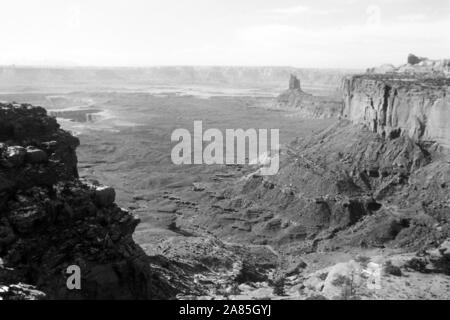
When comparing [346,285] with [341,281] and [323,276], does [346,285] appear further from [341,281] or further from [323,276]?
[323,276]

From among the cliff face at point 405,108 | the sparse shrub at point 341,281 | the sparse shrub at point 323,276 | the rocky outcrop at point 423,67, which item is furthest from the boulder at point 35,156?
the rocky outcrop at point 423,67

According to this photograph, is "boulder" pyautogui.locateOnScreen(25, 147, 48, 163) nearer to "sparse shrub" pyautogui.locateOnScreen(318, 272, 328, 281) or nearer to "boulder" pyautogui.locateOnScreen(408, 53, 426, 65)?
"sparse shrub" pyautogui.locateOnScreen(318, 272, 328, 281)

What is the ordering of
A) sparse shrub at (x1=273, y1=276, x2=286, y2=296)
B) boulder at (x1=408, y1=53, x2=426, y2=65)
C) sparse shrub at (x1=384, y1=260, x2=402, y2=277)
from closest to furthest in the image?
sparse shrub at (x1=273, y1=276, x2=286, y2=296) → sparse shrub at (x1=384, y1=260, x2=402, y2=277) → boulder at (x1=408, y1=53, x2=426, y2=65)

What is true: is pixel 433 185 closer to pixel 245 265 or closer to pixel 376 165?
pixel 376 165

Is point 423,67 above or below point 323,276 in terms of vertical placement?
above

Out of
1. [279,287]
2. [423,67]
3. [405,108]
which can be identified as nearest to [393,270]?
[279,287]

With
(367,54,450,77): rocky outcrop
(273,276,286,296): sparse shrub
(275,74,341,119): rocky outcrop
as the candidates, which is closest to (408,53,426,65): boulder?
(367,54,450,77): rocky outcrop

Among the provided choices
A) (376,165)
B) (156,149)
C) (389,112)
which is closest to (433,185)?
(376,165)
